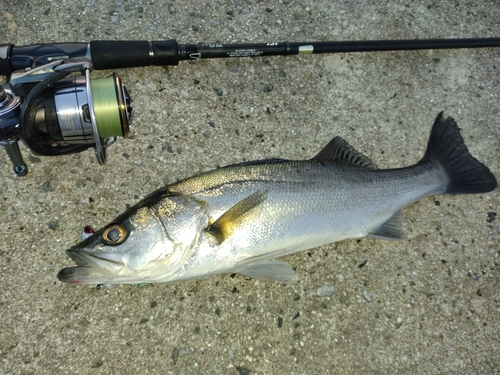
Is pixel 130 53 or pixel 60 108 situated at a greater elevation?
pixel 130 53

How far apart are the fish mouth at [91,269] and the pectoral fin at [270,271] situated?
80 cm

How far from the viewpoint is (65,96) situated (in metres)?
2.35

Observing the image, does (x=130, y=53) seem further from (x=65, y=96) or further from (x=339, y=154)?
(x=339, y=154)

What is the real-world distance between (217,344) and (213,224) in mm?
905

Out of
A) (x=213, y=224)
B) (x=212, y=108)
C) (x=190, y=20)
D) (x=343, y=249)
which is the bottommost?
(x=343, y=249)

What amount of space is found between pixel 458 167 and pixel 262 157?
4.98 feet

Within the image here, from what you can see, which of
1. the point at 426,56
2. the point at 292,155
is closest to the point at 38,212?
the point at 292,155

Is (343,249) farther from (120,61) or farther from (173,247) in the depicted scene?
(120,61)

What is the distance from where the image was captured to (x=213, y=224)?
2.40 metres

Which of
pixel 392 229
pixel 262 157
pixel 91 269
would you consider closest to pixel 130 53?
pixel 262 157

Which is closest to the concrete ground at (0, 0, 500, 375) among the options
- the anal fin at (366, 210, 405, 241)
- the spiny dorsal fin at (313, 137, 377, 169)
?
the anal fin at (366, 210, 405, 241)

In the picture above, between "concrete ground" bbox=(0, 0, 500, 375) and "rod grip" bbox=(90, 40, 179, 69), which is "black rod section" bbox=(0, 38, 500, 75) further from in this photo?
"concrete ground" bbox=(0, 0, 500, 375)

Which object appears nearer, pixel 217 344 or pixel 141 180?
pixel 217 344

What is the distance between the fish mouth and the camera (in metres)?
2.20
